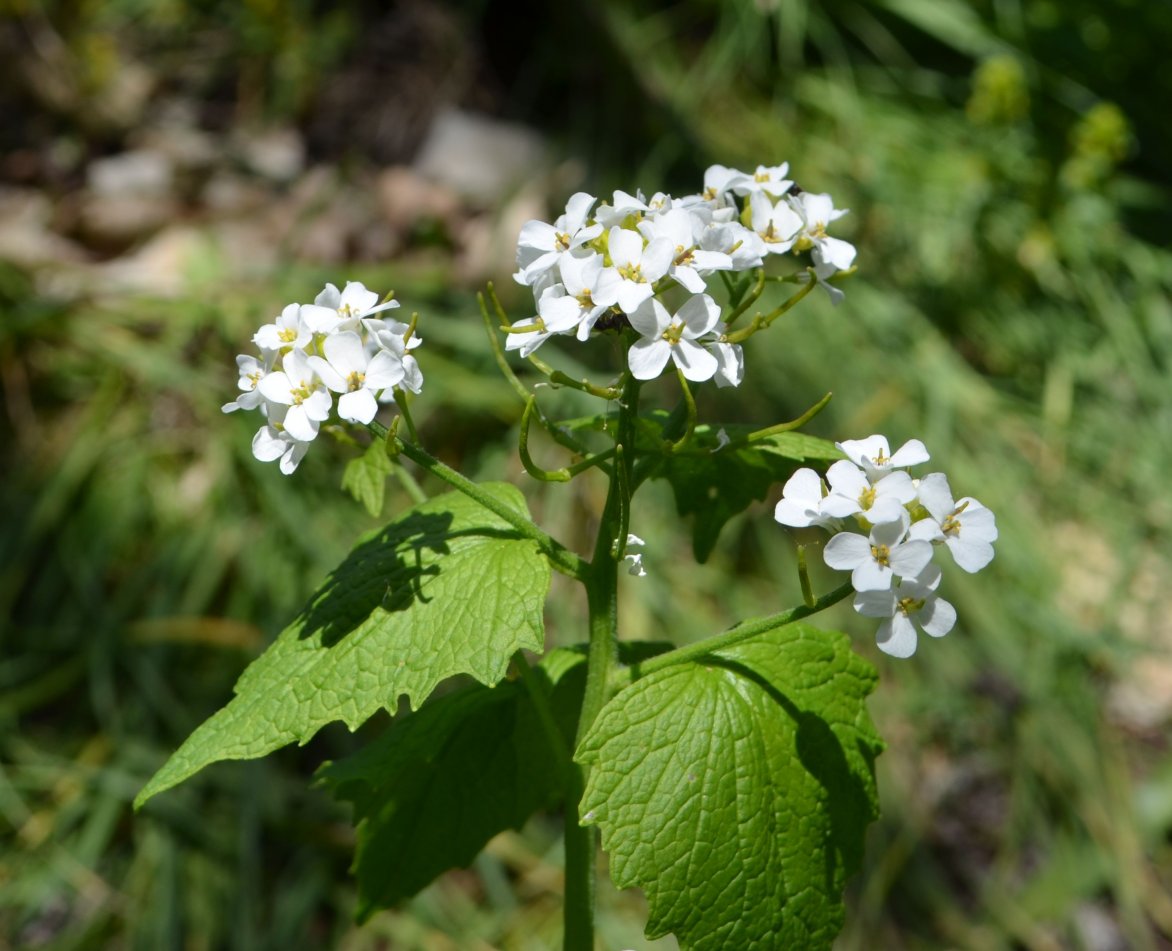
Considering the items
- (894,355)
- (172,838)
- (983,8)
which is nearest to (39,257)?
(172,838)

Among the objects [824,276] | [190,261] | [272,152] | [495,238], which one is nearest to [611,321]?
[824,276]

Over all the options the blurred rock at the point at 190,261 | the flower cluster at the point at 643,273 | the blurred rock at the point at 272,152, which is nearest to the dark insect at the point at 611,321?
the flower cluster at the point at 643,273

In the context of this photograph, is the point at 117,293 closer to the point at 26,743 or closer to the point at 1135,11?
the point at 26,743

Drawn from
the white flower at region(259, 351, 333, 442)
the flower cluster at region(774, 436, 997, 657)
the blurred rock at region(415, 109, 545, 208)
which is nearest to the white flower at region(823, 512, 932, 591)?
the flower cluster at region(774, 436, 997, 657)

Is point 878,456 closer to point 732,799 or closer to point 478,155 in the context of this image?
point 732,799

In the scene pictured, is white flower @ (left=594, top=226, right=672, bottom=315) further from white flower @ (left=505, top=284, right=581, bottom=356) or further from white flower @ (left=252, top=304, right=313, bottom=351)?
white flower @ (left=252, top=304, right=313, bottom=351)

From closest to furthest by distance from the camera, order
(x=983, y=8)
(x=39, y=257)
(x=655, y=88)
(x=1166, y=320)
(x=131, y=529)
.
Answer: (x=131, y=529) < (x=39, y=257) < (x=1166, y=320) < (x=655, y=88) < (x=983, y=8)

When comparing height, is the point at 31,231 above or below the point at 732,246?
below
